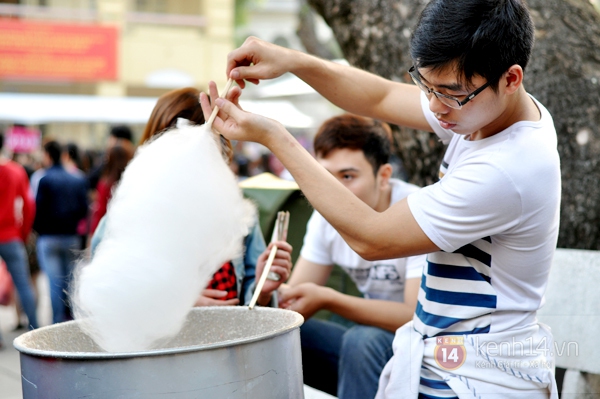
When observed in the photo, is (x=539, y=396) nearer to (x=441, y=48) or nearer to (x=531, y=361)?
(x=531, y=361)

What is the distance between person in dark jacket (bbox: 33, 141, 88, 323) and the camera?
4.84 metres

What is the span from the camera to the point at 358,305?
2.16m

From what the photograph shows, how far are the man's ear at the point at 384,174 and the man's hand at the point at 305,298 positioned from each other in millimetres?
509

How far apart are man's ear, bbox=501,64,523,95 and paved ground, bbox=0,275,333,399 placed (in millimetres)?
1234

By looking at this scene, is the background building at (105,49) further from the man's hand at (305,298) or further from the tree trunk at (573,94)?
the man's hand at (305,298)

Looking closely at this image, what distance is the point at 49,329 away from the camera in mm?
1442

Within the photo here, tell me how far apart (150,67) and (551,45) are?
14155mm

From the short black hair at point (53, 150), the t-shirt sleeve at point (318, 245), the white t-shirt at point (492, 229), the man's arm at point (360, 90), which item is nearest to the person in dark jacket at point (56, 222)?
the short black hair at point (53, 150)

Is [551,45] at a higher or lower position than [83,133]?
higher

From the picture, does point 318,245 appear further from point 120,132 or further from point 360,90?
point 120,132

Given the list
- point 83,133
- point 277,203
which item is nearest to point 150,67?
point 83,133

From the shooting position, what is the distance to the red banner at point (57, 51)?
47.0ft

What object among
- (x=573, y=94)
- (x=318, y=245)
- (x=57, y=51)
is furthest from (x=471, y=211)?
(x=57, y=51)

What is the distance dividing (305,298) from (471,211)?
0.96 meters
